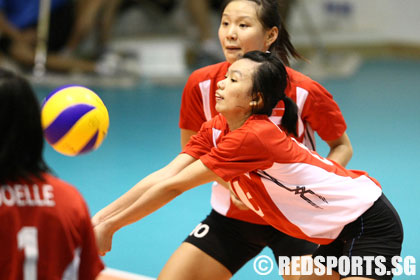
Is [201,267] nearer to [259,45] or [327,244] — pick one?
[327,244]

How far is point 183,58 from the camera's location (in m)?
9.63

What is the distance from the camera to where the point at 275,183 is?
2.57 m

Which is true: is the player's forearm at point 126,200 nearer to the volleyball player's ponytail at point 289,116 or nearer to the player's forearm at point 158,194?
the player's forearm at point 158,194

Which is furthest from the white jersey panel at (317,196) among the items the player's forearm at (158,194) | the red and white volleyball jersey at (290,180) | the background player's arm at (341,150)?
the background player's arm at (341,150)

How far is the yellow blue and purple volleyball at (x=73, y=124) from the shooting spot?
116 inches

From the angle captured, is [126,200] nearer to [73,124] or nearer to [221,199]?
[73,124]

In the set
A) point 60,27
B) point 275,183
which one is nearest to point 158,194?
point 275,183

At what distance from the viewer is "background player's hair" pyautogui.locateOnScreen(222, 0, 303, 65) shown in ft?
9.95

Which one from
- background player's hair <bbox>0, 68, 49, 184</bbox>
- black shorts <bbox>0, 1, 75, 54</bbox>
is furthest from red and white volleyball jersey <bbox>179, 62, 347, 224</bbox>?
black shorts <bbox>0, 1, 75, 54</bbox>

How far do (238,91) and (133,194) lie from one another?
0.56 metres

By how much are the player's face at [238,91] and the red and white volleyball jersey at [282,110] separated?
A: 337 mm

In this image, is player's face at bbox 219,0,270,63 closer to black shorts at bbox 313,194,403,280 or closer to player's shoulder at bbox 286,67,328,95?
player's shoulder at bbox 286,67,328,95

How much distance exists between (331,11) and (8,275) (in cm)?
1050

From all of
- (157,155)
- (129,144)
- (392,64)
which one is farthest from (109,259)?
(392,64)
